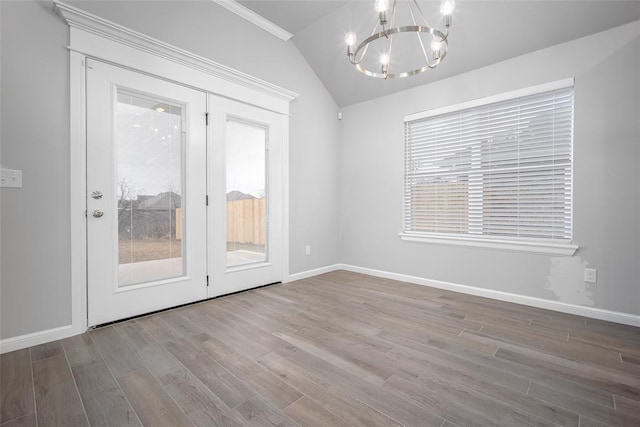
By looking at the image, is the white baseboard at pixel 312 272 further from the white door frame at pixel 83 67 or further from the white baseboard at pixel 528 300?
the white door frame at pixel 83 67

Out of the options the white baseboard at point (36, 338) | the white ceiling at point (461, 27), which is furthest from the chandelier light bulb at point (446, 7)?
the white baseboard at point (36, 338)

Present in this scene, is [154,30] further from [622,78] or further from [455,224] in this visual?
[622,78]

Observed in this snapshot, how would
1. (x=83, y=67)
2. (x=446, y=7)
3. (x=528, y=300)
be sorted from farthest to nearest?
(x=528, y=300) → (x=83, y=67) → (x=446, y=7)

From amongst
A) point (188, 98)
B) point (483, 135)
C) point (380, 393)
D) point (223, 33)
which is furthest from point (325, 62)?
point (380, 393)

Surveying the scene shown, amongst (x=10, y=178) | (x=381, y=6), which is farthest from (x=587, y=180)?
(x=10, y=178)

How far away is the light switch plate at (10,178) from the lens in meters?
2.00

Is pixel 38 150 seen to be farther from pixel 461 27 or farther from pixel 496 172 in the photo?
pixel 496 172

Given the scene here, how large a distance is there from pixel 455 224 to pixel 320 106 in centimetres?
252

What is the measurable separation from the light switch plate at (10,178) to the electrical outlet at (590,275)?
184 inches

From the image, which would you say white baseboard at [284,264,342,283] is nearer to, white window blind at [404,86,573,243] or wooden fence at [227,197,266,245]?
wooden fence at [227,197,266,245]

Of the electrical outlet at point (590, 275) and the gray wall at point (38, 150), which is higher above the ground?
the gray wall at point (38, 150)

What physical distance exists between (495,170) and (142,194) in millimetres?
3610

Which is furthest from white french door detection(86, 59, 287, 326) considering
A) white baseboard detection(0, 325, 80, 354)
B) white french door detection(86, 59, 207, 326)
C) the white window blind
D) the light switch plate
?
the white window blind

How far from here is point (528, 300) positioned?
301cm
